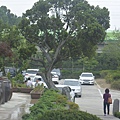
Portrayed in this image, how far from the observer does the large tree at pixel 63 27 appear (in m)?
33.7

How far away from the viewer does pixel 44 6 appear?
115 ft

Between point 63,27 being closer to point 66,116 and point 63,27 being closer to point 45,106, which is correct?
point 45,106

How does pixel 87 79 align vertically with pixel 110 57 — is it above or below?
below

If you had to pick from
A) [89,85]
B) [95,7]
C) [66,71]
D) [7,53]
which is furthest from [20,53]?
[66,71]

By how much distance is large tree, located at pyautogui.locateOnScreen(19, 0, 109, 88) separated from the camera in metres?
33.7

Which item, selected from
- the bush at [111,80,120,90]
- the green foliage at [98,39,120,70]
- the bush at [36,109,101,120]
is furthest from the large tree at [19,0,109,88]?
the green foliage at [98,39,120,70]

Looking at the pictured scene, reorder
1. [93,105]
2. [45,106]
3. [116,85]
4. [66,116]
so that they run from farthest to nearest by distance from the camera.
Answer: [116,85], [93,105], [45,106], [66,116]

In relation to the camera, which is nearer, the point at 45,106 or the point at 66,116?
the point at 66,116

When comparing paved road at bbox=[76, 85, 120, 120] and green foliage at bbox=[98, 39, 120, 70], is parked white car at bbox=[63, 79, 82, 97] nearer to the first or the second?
paved road at bbox=[76, 85, 120, 120]

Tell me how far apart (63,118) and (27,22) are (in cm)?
2436

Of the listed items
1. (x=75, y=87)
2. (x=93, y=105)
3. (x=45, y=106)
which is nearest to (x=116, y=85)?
(x=75, y=87)

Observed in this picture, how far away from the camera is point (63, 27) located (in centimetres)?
3506

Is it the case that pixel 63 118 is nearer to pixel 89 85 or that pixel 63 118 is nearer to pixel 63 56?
pixel 63 56

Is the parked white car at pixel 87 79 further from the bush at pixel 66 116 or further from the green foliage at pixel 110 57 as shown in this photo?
the bush at pixel 66 116
